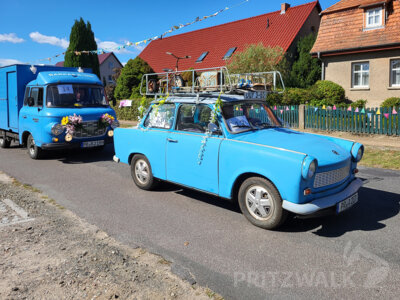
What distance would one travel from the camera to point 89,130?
1010 cm

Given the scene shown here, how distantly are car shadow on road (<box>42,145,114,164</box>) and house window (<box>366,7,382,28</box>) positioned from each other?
15.9 metres

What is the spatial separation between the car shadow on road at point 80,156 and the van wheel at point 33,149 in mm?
277

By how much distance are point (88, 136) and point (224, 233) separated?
21.7 ft

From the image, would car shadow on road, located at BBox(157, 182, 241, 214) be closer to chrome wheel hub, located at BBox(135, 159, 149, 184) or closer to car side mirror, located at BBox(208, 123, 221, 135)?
chrome wheel hub, located at BBox(135, 159, 149, 184)

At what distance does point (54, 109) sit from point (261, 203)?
7314mm

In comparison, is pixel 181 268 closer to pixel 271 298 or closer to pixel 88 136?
pixel 271 298

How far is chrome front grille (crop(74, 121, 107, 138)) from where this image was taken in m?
9.89

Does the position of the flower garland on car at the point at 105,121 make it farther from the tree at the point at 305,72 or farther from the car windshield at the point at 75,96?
the tree at the point at 305,72

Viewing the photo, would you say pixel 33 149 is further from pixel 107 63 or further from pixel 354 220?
pixel 107 63

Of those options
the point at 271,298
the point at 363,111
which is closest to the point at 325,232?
the point at 271,298

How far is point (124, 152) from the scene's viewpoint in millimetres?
7027

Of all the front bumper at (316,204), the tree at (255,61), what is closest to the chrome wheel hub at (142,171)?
the front bumper at (316,204)

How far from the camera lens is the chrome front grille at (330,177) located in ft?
14.5

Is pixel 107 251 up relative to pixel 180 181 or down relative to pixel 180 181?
down
